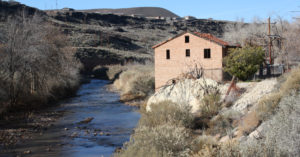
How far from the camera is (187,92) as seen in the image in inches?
919

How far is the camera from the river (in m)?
16.0

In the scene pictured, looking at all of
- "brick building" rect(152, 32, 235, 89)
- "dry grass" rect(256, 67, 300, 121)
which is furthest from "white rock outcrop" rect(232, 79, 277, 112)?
"brick building" rect(152, 32, 235, 89)

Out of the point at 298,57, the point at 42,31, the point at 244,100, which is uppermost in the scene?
the point at 42,31

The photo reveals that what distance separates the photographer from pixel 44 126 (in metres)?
21.6

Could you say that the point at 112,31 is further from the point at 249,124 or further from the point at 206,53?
the point at 249,124

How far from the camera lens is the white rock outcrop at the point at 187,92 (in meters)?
22.0

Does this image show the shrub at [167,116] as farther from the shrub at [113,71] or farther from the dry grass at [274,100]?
the shrub at [113,71]

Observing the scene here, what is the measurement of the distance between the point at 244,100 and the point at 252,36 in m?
32.3

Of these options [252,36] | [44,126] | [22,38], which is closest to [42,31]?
[22,38]

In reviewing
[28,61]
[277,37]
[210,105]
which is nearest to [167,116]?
[210,105]

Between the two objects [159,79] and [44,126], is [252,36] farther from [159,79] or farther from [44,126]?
[44,126]

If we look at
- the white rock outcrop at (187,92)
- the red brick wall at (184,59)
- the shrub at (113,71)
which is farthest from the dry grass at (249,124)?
the shrub at (113,71)

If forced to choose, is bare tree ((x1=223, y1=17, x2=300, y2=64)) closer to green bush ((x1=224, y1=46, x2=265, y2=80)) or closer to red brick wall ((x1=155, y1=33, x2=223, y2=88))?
green bush ((x1=224, y1=46, x2=265, y2=80))

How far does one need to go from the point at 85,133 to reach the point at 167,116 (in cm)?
539
